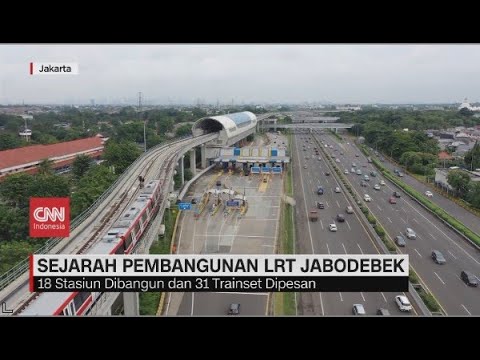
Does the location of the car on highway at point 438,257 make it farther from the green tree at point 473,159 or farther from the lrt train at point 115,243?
the green tree at point 473,159

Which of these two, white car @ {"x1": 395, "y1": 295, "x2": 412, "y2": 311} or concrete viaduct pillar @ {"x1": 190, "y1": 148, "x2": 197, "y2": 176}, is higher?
concrete viaduct pillar @ {"x1": 190, "y1": 148, "x2": 197, "y2": 176}

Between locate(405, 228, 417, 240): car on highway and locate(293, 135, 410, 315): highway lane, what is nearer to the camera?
locate(293, 135, 410, 315): highway lane

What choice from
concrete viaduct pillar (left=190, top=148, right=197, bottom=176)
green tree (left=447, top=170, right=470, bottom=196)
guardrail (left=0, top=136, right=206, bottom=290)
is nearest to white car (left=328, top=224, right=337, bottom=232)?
green tree (left=447, top=170, right=470, bottom=196)

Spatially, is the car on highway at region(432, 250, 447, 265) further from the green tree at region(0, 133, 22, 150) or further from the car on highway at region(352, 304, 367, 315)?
the green tree at region(0, 133, 22, 150)

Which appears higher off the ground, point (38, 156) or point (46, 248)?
point (38, 156)

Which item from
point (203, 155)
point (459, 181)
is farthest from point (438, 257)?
point (203, 155)

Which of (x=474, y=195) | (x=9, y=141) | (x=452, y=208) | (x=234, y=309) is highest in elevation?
(x=9, y=141)

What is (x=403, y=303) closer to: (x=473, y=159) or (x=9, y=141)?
(x=473, y=159)
